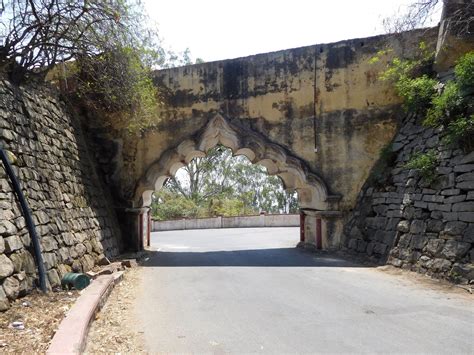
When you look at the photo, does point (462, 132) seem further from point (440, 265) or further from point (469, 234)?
point (440, 265)

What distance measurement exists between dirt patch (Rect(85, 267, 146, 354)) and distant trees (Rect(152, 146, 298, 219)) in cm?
2162

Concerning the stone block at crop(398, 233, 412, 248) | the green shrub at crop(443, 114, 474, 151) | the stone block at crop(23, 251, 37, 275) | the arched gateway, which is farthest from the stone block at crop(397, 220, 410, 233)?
the stone block at crop(23, 251, 37, 275)

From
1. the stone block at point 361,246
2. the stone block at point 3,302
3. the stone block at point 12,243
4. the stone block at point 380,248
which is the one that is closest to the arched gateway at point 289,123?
the stone block at point 361,246

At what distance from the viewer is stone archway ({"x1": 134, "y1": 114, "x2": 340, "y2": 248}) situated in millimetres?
11953

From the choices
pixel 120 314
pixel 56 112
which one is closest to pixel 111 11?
pixel 56 112

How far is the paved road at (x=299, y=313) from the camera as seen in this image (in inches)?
168

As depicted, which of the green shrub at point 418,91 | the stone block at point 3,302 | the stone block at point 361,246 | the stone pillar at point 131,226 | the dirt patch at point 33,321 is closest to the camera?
the dirt patch at point 33,321

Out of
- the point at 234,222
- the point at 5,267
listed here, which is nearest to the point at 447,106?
the point at 5,267

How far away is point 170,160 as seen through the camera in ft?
41.4

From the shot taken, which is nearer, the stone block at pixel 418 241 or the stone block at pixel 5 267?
the stone block at pixel 5 267

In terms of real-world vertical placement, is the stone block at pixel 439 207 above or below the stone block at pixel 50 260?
above

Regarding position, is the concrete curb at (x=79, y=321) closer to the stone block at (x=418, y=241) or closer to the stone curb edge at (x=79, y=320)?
the stone curb edge at (x=79, y=320)

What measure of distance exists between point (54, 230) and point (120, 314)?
228 centimetres

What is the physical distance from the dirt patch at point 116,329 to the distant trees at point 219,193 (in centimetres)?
2162
